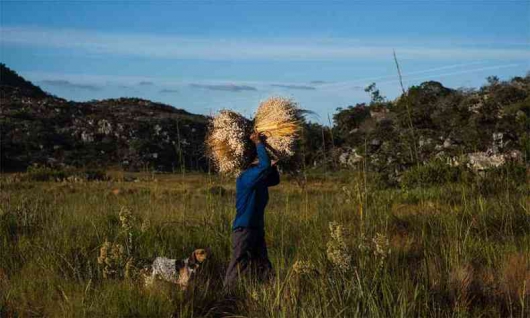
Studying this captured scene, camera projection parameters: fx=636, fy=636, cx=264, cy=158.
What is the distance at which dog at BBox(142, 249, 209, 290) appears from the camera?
5250 mm

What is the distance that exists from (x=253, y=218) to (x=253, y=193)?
9.0 inches

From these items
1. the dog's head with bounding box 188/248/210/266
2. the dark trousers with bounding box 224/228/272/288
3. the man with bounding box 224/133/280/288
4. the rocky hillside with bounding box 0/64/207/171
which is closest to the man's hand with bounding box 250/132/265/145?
the man with bounding box 224/133/280/288

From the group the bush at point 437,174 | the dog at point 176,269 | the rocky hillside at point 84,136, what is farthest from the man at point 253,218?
the rocky hillside at point 84,136

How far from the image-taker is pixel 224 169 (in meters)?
5.96

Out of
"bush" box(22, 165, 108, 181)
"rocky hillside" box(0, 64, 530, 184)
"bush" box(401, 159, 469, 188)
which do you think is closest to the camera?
"bush" box(401, 159, 469, 188)

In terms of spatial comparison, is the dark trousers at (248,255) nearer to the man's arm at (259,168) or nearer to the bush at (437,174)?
the man's arm at (259,168)

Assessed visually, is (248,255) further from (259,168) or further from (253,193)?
(259,168)

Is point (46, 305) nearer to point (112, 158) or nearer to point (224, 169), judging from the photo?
point (224, 169)

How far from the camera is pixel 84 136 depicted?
40.2 metres

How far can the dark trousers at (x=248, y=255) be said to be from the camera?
570 centimetres

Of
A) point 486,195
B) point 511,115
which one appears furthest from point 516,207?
point 511,115

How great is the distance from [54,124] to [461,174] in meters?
33.4

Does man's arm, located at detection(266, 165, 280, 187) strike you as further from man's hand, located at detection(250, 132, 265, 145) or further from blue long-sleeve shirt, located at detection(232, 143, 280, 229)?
man's hand, located at detection(250, 132, 265, 145)

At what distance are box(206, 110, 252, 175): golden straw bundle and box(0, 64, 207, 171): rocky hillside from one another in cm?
2717
